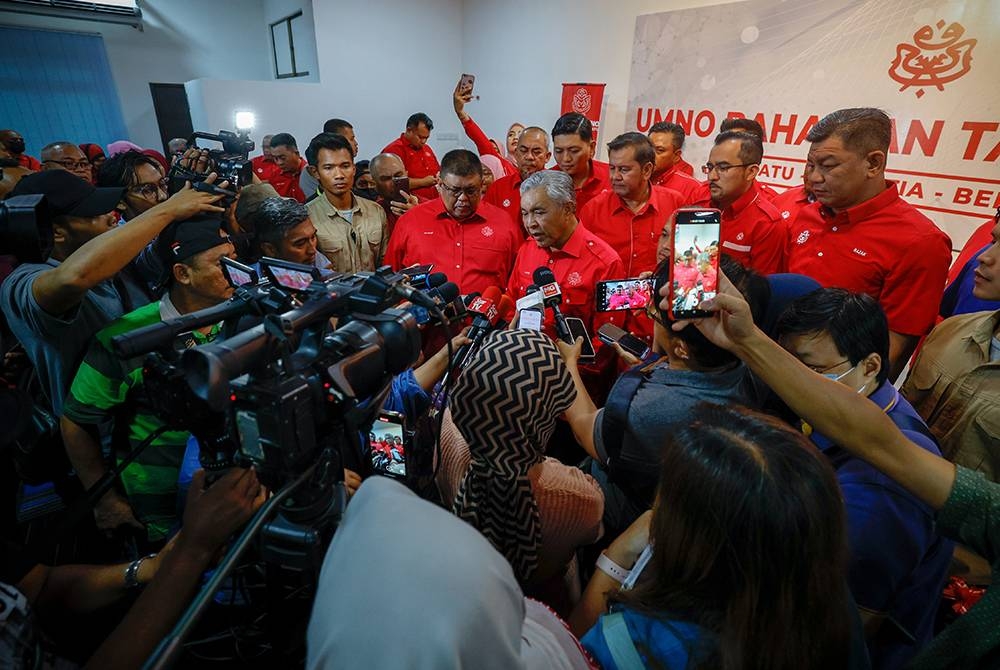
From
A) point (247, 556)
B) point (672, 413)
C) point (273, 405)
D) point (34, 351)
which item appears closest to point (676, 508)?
point (672, 413)

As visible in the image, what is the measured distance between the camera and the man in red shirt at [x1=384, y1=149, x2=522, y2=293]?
2730 millimetres

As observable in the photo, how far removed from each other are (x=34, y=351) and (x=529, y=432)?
1829mm

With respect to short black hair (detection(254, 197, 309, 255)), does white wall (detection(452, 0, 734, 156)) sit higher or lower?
higher

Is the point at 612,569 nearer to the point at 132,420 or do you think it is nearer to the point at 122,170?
the point at 132,420

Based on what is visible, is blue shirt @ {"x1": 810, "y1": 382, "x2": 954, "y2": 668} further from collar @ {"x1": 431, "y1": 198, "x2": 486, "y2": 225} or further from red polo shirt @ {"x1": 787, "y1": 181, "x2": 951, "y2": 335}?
collar @ {"x1": 431, "y1": 198, "x2": 486, "y2": 225}

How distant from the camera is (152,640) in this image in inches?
31.5

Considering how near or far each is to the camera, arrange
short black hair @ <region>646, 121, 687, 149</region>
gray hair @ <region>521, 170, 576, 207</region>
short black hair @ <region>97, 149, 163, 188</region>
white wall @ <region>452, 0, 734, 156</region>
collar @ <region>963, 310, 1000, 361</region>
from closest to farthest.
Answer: collar @ <region>963, 310, 1000, 361</region>, gray hair @ <region>521, 170, 576, 207</region>, short black hair @ <region>97, 149, 163, 188</region>, short black hair @ <region>646, 121, 687, 149</region>, white wall @ <region>452, 0, 734, 156</region>

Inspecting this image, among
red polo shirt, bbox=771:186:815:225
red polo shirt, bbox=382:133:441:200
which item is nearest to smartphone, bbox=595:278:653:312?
red polo shirt, bbox=771:186:815:225

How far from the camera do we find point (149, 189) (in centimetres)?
259

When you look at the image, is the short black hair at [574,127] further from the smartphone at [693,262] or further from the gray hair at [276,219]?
the smartphone at [693,262]

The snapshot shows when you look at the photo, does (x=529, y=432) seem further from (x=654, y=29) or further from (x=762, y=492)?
(x=654, y=29)

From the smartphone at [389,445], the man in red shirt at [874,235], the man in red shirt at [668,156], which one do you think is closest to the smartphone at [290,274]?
the smartphone at [389,445]

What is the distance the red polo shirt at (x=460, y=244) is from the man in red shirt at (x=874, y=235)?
64.8 inches

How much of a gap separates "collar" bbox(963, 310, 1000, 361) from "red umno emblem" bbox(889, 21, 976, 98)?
2.21m
